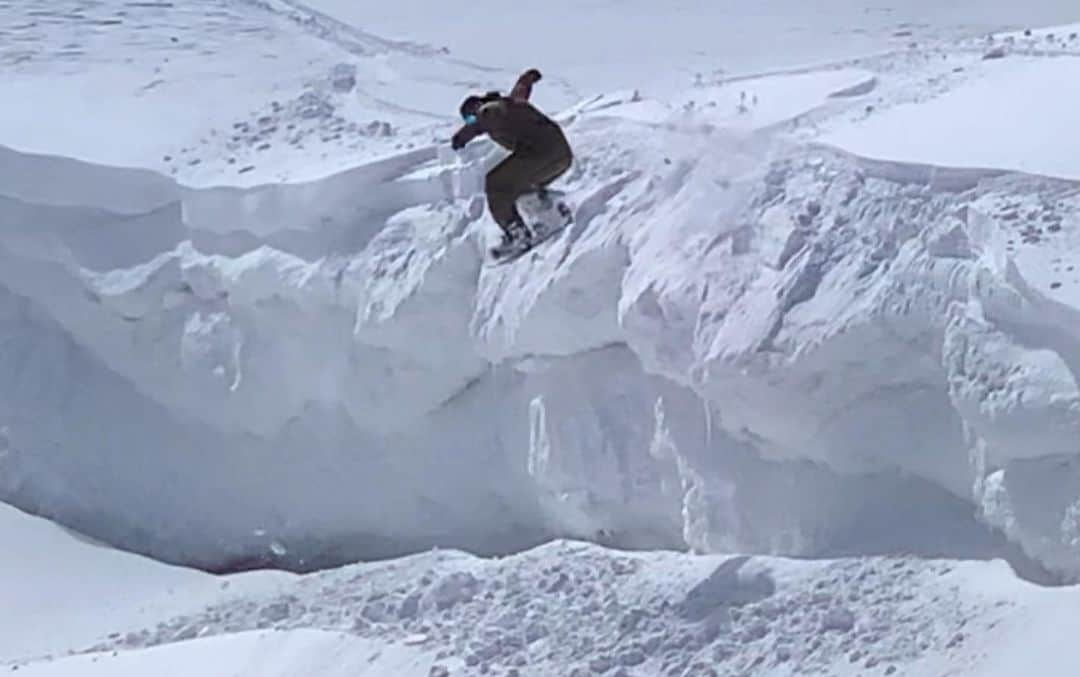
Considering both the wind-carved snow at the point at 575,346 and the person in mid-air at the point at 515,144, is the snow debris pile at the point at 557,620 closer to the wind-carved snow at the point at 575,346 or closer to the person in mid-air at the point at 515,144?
the wind-carved snow at the point at 575,346

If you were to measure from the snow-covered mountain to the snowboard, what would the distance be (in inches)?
2.9

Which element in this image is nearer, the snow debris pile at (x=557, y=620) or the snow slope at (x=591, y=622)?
the snow slope at (x=591, y=622)

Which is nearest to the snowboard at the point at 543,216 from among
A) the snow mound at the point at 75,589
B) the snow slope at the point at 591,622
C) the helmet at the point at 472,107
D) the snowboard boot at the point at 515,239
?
the snowboard boot at the point at 515,239

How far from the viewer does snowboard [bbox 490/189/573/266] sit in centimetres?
988

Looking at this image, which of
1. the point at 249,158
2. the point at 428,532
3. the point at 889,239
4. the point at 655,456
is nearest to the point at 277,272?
the point at 249,158

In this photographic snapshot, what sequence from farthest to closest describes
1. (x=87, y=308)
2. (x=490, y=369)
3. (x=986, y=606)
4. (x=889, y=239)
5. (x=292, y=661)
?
(x=87, y=308) → (x=490, y=369) → (x=292, y=661) → (x=889, y=239) → (x=986, y=606)

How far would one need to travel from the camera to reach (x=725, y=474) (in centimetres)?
900

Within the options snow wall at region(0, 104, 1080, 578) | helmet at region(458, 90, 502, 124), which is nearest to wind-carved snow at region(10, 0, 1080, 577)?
snow wall at region(0, 104, 1080, 578)

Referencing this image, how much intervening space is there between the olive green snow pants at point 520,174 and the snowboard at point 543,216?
147mm

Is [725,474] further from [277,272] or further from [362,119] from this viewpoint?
[362,119]

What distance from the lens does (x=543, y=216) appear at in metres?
9.88

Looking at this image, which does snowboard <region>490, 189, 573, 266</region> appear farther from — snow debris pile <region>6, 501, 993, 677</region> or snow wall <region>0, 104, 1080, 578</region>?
snow debris pile <region>6, 501, 993, 677</region>

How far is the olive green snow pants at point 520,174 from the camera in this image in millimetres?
9609

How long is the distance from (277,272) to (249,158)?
40.9 inches
